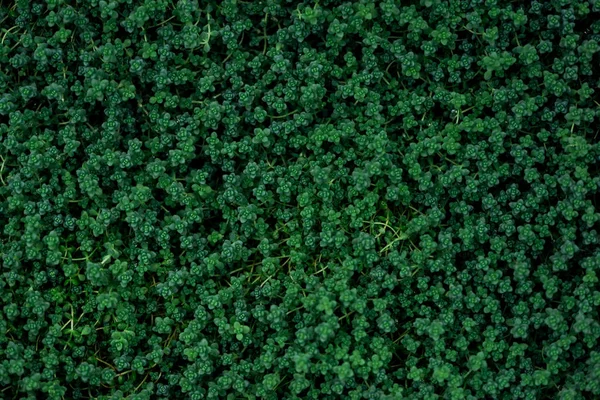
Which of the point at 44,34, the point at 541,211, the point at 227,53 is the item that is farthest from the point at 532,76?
the point at 44,34

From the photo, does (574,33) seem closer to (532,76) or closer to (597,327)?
(532,76)

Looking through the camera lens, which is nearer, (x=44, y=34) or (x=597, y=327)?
(x=597, y=327)

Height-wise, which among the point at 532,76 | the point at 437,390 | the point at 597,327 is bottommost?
the point at 437,390

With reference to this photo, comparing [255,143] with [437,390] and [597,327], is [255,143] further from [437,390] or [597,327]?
[597,327]

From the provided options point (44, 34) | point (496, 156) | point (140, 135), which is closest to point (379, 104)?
point (496, 156)

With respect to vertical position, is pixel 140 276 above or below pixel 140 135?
below

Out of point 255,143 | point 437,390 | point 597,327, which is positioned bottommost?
point 437,390
